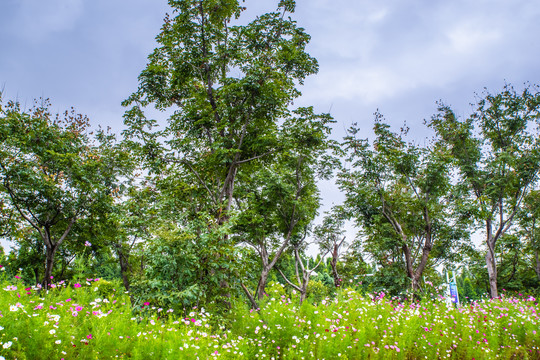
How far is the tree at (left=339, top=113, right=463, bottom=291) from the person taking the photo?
551 inches

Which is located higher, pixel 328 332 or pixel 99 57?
pixel 99 57

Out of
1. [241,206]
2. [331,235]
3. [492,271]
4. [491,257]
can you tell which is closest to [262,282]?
[241,206]

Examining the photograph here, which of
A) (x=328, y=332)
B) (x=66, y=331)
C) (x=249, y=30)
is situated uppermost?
(x=249, y=30)

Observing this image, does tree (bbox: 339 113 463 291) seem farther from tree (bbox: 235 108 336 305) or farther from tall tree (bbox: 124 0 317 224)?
tall tree (bbox: 124 0 317 224)

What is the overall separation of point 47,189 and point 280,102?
8.66 metres

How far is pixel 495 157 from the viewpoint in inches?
616

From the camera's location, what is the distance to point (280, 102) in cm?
793

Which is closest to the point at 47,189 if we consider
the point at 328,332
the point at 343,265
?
the point at 328,332

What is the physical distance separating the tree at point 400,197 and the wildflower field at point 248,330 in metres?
7.14

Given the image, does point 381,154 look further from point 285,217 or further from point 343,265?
point 343,265

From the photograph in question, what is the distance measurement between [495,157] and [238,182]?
13.5 metres

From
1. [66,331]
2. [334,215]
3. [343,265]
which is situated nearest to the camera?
[66,331]

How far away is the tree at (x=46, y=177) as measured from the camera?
987 centimetres

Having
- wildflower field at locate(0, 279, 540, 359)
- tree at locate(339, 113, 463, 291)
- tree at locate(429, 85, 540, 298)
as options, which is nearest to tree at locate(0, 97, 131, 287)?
wildflower field at locate(0, 279, 540, 359)
